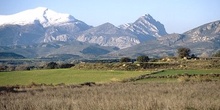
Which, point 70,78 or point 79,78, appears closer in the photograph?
point 79,78

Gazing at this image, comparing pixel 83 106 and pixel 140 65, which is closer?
pixel 83 106

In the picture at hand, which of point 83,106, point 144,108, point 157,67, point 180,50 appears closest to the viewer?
point 144,108

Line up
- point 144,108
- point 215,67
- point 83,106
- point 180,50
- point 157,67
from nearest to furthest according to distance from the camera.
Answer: point 144,108 → point 83,106 → point 215,67 → point 157,67 → point 180,50

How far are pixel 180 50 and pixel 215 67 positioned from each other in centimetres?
5919

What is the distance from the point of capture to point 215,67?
3374 inches

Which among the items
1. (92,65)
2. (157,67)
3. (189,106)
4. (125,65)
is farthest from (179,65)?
(189,106)

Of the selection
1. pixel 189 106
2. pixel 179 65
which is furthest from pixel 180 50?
pixel 189 106

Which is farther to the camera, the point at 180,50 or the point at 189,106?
the point at 180,50

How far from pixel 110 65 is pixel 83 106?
81.8 metres

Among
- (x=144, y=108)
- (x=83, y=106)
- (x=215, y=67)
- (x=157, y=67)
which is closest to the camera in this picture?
(x=144, y=108)

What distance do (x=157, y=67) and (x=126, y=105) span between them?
256ft

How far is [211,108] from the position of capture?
50.2ft

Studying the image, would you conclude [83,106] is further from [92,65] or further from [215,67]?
[92,65]

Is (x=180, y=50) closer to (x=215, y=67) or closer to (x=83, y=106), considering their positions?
(x=215, y=67)
